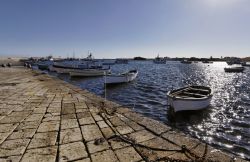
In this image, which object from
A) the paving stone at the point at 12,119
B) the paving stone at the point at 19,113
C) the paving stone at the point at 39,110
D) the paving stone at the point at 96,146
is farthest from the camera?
the paving stone at the point at 39,110

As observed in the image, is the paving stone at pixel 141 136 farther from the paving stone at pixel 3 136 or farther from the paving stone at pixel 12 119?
the paving stone at pixel 12 119

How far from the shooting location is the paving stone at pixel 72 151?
3.64m

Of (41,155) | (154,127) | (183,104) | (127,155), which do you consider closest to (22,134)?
(41,155)

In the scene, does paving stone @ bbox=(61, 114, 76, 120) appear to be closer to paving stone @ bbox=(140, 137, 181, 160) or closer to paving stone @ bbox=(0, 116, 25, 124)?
paving stone @ bbox=(0, 116, 25, 124)

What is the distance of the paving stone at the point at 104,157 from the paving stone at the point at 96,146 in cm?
15

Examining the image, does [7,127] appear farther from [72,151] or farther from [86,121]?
[72,151]

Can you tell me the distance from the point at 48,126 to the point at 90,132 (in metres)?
1.27

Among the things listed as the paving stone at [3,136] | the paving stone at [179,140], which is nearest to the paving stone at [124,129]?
the paving stone at [179,140]

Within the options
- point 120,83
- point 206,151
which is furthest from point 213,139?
point 120,83

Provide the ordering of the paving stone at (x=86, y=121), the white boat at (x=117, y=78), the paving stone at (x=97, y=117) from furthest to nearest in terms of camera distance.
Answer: the white boat at (x=117, y=78) → the paving stone at (x=97, y=117) → the paving stone at (x=86, y=121)

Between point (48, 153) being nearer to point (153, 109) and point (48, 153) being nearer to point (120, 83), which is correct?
point (153, 109)

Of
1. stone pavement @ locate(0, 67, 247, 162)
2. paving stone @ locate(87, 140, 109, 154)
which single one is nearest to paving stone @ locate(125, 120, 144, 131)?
stone pavement @ locate(0, 67, 247, 162)

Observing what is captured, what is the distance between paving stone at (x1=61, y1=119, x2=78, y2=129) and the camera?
17.2 ft

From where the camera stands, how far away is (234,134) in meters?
9.21
